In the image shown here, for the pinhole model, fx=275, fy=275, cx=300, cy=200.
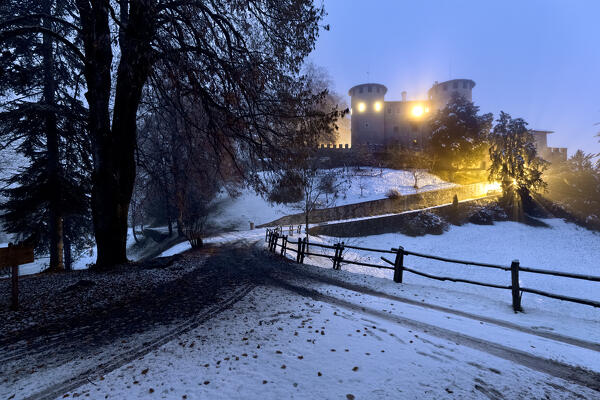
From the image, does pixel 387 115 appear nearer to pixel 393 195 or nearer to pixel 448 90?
pixel 448 90

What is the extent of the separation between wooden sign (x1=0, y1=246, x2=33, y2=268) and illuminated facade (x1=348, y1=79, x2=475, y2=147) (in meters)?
53.3

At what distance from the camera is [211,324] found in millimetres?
4949

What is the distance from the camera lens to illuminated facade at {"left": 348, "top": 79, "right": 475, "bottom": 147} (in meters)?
54.8

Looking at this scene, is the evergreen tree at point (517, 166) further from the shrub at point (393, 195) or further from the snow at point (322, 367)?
the snow at point (322, 367)

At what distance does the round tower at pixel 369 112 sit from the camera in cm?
5469

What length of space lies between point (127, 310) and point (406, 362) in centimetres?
535

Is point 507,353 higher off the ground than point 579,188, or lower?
lower

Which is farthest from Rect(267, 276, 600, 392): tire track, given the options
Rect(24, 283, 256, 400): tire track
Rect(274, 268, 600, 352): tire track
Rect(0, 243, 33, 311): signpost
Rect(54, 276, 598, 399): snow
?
Rect(0, 243, 33, 311): signpost

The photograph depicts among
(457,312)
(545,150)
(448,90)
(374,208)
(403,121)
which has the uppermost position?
(448,90)

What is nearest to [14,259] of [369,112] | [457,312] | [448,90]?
[457,312]

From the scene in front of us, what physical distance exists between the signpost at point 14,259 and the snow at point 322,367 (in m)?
4.00

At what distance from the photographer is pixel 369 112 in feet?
180

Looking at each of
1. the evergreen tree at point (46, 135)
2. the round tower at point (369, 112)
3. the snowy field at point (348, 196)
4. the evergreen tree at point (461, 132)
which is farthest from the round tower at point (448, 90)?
the evergreen tree at point (46, 135)

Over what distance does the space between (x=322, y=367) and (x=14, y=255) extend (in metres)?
6.49
